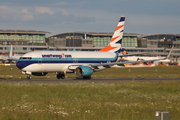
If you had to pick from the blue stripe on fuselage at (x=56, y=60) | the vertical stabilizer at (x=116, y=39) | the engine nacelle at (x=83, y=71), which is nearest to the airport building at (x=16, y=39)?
the vertical stabilizer at (x=116, y=39)

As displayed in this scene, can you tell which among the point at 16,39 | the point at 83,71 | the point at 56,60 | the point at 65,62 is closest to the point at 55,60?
the point at 56,60

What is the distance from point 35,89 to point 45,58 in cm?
1504

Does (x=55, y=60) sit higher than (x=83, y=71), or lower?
higher

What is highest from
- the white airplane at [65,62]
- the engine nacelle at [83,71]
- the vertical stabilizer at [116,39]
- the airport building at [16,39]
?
the airport building at [16,39]

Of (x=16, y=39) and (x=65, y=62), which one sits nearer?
(x=65, y=62)

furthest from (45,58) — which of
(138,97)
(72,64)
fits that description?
(138,97)

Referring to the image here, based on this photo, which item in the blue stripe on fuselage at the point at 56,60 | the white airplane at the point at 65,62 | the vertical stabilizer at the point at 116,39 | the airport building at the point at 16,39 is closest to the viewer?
the blue stripe on fuselage at the point at 56,60

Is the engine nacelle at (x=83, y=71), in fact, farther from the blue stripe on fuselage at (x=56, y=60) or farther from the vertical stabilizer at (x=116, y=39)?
the vertical stabilizer at (x=116, y=39)

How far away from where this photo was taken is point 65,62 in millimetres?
42438

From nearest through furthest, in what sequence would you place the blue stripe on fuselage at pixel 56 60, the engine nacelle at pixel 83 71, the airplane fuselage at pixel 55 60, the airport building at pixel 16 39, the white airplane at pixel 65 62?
the blue stripe on fuselage at pixel 56 60
the airplane fuselage at pixel 55 60
the white airplane at pixel 65 62
the engine nacelle at pixel 83 71
the airport building at pixel 16 39

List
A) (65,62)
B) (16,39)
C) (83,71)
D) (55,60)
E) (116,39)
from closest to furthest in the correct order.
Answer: (55,60), (83,71), (65,62), (116,39), (16,39)

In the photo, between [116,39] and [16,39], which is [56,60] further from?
[16,39]

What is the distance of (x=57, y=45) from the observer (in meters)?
190

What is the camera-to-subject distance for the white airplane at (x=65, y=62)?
129 ft
